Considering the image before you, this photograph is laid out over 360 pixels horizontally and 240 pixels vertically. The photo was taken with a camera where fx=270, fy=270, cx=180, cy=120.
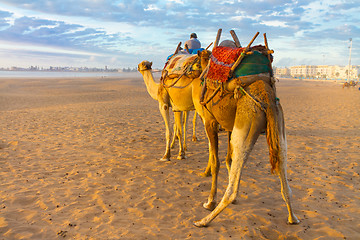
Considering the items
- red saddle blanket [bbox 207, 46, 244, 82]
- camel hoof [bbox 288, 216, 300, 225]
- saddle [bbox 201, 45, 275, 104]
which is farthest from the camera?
camel hoof [bbox 288, 216, 300, 225]

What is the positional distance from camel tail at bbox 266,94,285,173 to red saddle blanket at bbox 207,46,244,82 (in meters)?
0.82

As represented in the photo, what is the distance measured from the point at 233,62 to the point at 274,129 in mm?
1174

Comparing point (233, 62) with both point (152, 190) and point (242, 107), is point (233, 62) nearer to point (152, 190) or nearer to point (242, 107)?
point (242, 107)

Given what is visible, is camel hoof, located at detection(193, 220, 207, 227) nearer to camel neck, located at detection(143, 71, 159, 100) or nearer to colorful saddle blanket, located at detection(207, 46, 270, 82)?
colorful saddle blanket, located at detection(207, 46, 270, 82)

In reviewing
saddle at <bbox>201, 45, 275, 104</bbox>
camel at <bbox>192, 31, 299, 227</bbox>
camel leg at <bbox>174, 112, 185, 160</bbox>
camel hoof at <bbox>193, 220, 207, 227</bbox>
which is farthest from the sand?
saddle at <bbox>201, 45, 275, 104</bbox>

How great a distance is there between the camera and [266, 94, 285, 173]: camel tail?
374 centimetres

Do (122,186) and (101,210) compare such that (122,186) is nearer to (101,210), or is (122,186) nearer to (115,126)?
(101,210)

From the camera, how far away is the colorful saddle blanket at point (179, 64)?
6465 mm

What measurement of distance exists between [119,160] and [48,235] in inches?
145

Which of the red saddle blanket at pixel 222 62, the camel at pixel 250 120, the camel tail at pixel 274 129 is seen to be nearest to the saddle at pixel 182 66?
the red saddle blanket at pixel 222 62

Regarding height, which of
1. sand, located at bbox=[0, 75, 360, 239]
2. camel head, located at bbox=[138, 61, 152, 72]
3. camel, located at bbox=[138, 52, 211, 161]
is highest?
camel head, located at bbox=[138, 61, 152, 72]

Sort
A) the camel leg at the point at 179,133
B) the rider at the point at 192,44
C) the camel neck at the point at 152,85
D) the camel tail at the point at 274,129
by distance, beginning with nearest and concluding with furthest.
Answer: the camel tail at the point at 274,129
the rider at the point at 192,44
the camel leg at the point at 179,133
the camel neck at the point at 152,85

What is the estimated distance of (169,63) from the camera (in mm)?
7234

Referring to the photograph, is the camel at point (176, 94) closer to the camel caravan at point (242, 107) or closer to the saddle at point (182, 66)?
the saddle at point (182, 66)
